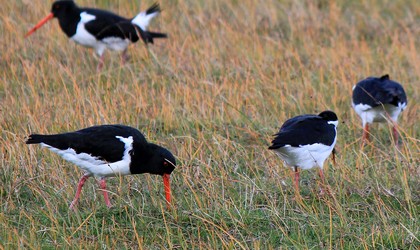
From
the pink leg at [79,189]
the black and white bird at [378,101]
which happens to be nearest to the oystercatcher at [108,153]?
the pink leg at [79,189]

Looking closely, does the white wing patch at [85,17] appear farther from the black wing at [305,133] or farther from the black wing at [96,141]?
the black wing at [305,133]

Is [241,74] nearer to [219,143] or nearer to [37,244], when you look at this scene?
[219,143]

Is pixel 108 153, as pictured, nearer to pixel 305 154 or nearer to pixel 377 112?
pixel 305 154

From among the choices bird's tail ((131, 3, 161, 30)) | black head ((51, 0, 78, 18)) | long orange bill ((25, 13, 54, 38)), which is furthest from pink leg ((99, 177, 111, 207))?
black head ((51, 0, 78, 18))

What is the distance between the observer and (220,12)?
11.0 m

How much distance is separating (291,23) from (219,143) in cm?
428

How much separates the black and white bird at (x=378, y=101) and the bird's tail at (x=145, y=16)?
3.53 m

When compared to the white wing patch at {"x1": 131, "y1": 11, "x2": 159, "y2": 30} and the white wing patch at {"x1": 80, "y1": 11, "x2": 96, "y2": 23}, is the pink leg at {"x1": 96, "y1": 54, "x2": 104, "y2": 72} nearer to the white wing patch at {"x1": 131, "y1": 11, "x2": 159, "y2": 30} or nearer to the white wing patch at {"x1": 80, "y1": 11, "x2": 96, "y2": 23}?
the white wing patch at {"x1": 80, "y1": 11, "x2": 96, "y2": 23}

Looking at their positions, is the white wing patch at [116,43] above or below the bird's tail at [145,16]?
below

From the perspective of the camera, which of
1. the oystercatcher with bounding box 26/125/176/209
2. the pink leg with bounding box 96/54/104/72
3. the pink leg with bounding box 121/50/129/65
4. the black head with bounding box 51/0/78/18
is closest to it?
the oystercatcher with bounding box 26/125/176/209

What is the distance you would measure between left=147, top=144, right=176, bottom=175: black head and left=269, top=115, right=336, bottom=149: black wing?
0.83 m

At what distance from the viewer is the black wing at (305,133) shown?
5.79 metres

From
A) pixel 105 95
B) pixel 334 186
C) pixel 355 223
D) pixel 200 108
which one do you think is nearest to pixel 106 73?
pixel 105 95

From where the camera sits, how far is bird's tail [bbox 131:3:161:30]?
10164 mm
